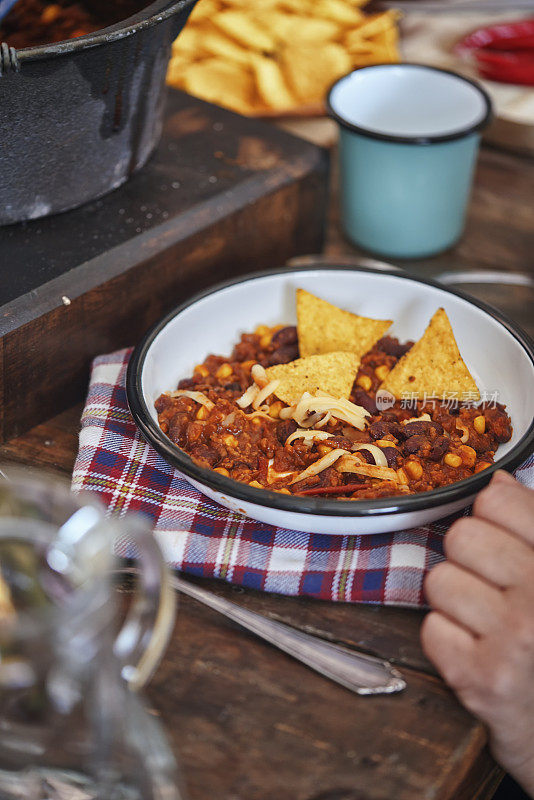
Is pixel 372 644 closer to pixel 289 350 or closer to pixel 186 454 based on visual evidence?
pixel 186 454

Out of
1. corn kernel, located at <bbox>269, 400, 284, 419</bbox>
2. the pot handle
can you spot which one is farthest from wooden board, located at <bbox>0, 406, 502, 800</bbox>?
the pot handle

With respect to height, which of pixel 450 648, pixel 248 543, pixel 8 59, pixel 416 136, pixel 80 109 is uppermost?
pixel 8 59

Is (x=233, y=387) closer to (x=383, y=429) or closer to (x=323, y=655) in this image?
(x=383, y=429)

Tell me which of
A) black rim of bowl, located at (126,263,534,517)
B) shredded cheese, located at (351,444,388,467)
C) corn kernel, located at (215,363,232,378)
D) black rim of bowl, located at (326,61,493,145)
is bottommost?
corn kernel, located at (215,363,232,378)

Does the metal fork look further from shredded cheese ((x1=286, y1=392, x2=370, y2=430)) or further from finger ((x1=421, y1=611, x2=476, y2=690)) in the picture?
shredded cheese ((x1=286, y1=392, x2=370, y2=430))

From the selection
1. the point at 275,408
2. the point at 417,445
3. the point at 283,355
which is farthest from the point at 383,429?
the point at 283,355

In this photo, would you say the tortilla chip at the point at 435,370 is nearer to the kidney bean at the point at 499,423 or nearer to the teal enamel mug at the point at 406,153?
the kidney bean at the point at 499,423
